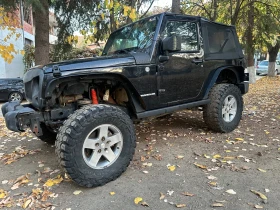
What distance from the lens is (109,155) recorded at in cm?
310

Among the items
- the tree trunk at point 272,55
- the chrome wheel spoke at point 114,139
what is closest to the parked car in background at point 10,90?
the chrome wheel spoke at point 114,139

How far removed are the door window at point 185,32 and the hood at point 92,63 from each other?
0.93 meters

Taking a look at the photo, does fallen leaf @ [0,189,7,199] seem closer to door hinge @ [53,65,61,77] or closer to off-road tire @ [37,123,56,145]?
off-road tire @ [37,123,56,145]

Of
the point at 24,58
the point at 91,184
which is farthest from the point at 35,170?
the point at 24,58

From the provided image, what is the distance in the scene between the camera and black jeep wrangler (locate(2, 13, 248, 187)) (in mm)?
2895

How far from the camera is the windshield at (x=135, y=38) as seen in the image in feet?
12.3

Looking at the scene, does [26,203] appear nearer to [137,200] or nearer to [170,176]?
[137,200]

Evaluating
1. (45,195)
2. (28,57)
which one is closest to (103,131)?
(45,195)

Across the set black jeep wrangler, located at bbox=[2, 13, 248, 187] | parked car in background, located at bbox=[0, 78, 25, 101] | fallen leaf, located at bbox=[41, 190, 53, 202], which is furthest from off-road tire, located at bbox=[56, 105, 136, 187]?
parked car in background, located at bbox=[0, 78, 25, 101]

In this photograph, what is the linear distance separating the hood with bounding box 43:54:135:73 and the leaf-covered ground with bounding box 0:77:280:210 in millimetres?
1392

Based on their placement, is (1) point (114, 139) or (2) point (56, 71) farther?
(1) point (114, 139)

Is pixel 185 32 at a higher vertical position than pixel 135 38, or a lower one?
higher

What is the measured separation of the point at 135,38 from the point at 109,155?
76.6 inches

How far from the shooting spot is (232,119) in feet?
16.0
